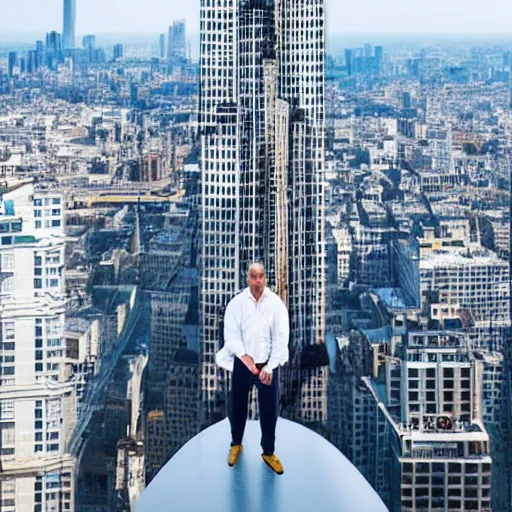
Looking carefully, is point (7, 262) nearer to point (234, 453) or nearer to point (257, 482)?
point (234, 453)

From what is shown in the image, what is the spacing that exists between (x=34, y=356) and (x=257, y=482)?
1704mm

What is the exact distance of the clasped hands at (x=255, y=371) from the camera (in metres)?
2.06

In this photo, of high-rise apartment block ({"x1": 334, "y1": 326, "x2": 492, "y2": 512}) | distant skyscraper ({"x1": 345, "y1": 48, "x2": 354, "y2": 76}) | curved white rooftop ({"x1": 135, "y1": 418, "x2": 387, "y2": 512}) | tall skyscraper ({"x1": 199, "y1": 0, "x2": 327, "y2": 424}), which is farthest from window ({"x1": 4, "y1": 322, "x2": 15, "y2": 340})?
distant skyscraper ({"x1": 345, "y1": 48, "x2": 354, "y2": 76})

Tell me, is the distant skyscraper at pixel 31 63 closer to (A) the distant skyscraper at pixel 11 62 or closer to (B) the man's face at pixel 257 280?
(A) the distant skyscraper at pixel 11 62

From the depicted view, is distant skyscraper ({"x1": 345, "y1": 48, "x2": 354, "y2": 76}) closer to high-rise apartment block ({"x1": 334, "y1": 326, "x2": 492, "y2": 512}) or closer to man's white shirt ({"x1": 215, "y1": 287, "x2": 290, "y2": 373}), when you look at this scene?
high-rise apartment block ({"x1": 334, "y1": 326, "x2": 492, "y2": 512})

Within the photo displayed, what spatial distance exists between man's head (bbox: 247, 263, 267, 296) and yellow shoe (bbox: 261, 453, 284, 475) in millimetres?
359

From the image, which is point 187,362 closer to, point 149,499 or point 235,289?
point 235,289

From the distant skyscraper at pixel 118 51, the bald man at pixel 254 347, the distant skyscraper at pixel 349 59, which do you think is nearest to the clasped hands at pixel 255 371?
the bald man at pixel 254 347

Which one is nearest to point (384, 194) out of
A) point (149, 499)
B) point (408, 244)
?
point (408, 244)

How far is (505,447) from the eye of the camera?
11.9ft

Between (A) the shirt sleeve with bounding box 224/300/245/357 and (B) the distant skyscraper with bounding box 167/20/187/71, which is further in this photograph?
(B) the distant skyscraper with bounding box 167/20/187/71

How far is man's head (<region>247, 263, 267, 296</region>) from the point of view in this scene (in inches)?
82.2

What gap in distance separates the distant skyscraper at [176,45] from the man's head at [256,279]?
67.0 inches

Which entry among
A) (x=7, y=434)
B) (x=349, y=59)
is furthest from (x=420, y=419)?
(x=7, y=434)
